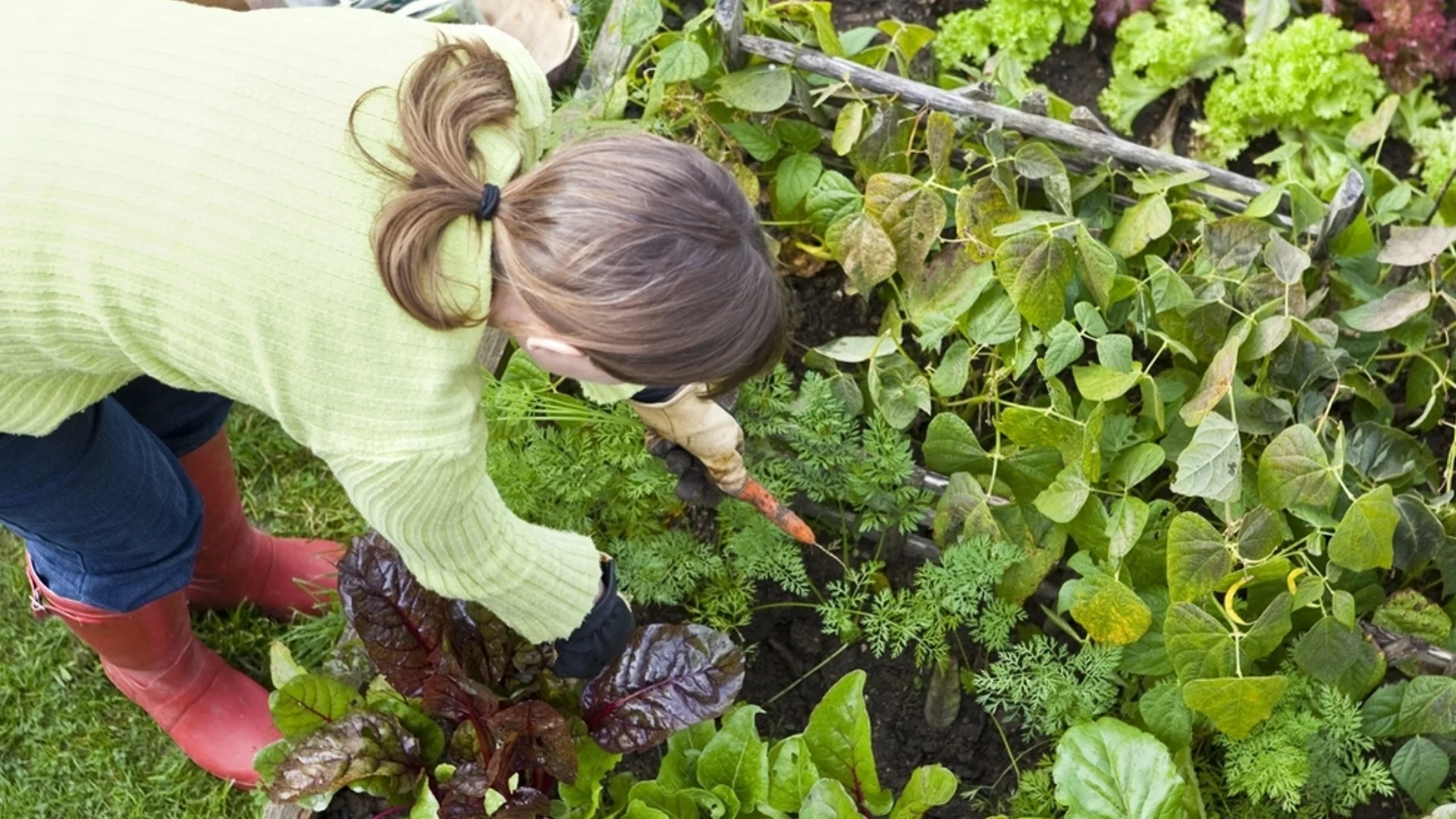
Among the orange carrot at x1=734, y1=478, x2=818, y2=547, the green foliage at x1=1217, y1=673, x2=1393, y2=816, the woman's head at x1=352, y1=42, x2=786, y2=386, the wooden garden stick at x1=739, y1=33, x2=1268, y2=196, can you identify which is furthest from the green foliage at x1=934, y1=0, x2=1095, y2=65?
the woman's head at x1=352, y1=42, x2=786, y2=386

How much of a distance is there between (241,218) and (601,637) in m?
0.77

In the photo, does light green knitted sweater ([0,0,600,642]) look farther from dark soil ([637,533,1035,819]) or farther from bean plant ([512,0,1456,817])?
dark soil ([637,533,1035,819])

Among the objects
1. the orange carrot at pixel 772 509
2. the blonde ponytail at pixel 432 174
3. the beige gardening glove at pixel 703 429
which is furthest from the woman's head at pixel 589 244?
the orange carrot at pixel 772 509

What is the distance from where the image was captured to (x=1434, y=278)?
6.54 ft

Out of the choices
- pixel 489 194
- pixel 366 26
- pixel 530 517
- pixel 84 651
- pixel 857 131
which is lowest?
pixel 84 651

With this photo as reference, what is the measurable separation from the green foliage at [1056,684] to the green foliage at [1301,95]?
1230 mm

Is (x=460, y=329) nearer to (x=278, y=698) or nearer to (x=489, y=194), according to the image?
(x=489, y=194)

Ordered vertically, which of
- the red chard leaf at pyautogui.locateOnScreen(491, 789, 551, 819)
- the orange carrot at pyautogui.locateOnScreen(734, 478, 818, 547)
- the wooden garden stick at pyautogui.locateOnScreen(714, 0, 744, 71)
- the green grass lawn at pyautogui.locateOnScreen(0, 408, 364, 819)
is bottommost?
the green grass lawn at pyautogui.locateOnScreen(0, 408, 364, 819)

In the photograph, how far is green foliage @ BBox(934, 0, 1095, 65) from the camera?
2.65 metres

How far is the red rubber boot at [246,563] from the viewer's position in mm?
2158

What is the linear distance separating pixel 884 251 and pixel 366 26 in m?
1.00

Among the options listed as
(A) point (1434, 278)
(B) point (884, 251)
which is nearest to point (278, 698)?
(B) point (884, 251)

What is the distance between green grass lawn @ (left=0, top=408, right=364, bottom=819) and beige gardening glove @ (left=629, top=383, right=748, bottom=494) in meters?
0.92

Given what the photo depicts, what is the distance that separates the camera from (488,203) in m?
1.24
